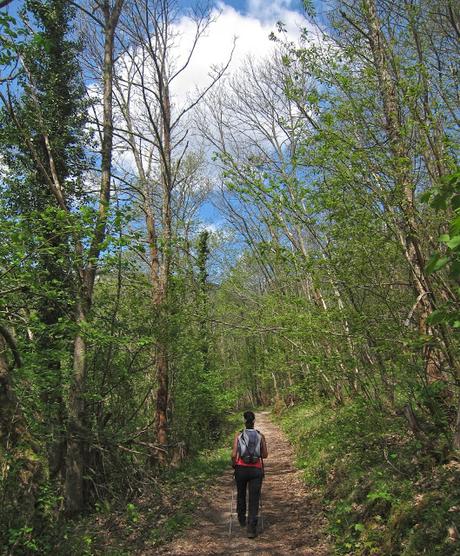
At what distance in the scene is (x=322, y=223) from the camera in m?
6.25

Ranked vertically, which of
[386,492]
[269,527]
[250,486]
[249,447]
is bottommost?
[269,527]

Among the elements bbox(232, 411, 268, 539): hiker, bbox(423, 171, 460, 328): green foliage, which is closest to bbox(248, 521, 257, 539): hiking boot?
bbox(232, 411, 268, 539): hiker

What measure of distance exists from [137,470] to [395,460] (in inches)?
198

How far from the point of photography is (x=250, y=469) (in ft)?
20.0

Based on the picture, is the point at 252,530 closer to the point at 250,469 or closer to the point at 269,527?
the point at 269,527

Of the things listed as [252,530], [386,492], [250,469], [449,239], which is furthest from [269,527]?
[449,239]

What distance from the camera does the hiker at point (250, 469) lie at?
598cm

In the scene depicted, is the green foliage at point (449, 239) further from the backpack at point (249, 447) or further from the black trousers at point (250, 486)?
the black trousers at point (250, 486)

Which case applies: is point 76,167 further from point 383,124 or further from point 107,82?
point 383,124

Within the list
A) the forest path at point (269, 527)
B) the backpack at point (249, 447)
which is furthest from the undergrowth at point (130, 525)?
the backpack at point (249, 447)

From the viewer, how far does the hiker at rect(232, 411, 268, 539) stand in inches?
235

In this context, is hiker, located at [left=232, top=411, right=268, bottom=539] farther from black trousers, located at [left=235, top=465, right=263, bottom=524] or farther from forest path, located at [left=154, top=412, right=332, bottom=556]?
forest path, located at [left=154, top=412, right=332, bottom=556]

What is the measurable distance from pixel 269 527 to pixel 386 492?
2.17 metres

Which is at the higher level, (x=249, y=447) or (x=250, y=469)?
(x=249, y=447)
